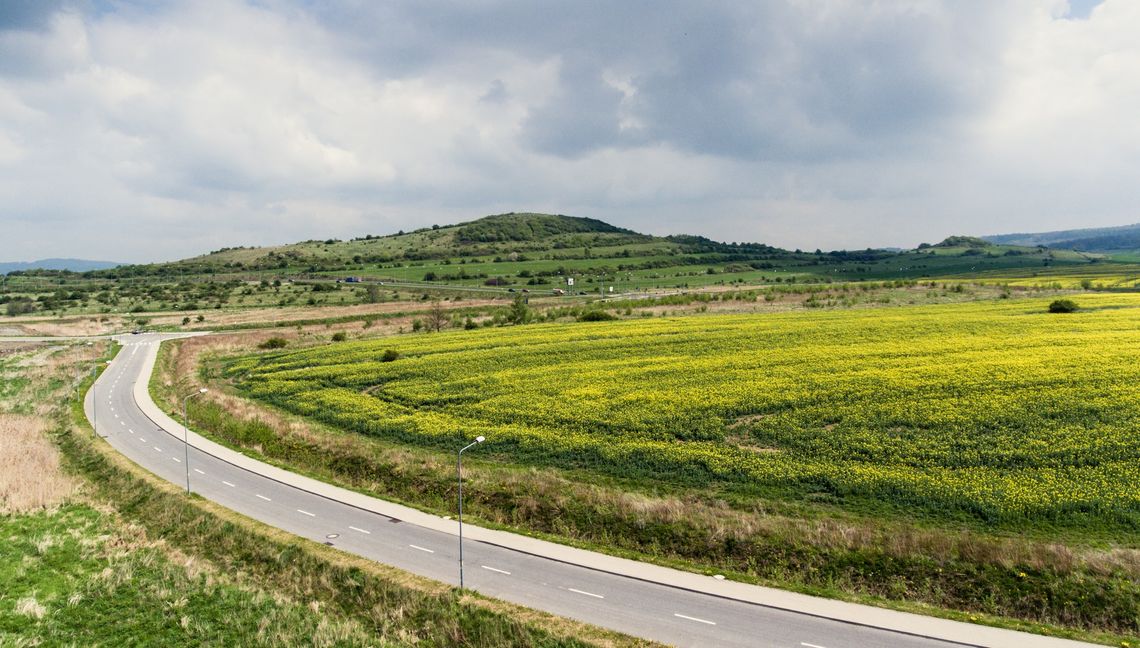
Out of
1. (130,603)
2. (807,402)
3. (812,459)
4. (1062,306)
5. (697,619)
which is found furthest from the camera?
(1062,306)

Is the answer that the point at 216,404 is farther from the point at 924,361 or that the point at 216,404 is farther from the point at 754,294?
the point at 754,294

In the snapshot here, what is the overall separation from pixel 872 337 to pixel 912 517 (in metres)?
41.3

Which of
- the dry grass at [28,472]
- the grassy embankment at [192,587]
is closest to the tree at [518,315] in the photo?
the dry grass at [28,472]

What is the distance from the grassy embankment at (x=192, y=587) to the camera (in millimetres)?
25469

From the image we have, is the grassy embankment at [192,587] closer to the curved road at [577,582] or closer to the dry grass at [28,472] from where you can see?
the dry grass at [28,472]

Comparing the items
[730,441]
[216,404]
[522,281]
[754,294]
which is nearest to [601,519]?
[730,441]

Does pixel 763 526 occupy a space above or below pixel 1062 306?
below

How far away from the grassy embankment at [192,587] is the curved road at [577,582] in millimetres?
1301

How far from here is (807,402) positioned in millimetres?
46156

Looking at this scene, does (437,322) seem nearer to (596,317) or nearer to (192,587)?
(596,317)

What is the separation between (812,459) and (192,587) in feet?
120

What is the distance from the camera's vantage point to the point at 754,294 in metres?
123

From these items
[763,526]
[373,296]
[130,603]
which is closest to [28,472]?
[130,603]

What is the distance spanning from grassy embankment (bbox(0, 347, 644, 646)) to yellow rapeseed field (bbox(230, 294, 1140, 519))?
15.3 metres
